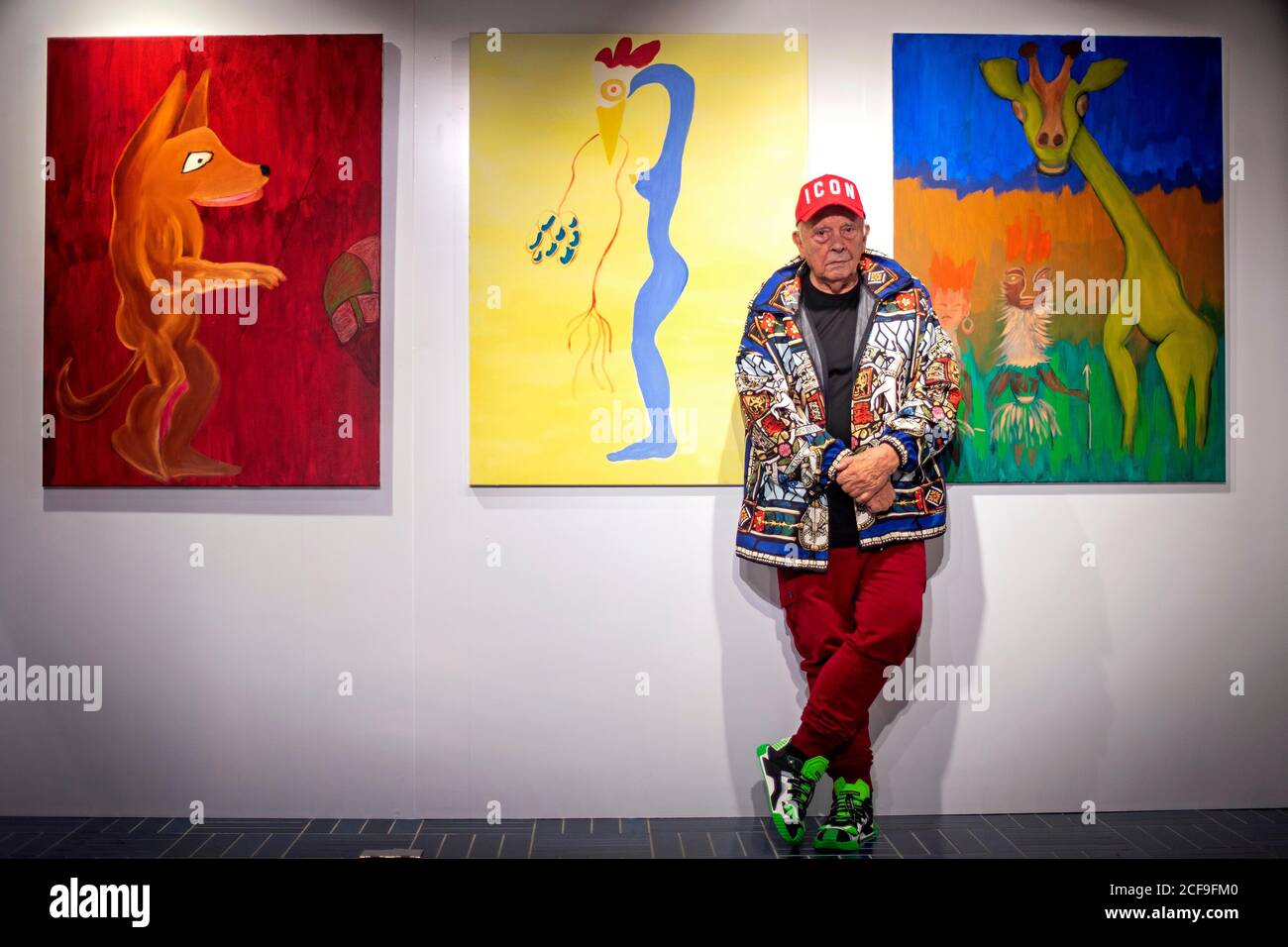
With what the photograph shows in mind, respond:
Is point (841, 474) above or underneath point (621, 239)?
underneath

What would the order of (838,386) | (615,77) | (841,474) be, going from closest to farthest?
(841,474) → (838,386) → (615,77)

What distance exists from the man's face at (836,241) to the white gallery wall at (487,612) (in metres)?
0.28

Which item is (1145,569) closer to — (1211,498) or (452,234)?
(1211,498)

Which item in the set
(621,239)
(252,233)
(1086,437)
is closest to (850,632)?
(1086,437)

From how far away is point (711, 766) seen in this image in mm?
3312

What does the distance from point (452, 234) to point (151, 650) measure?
1785mm

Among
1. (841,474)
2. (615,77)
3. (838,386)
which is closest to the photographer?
(841,474)

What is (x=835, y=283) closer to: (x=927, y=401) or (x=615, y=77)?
(x=927, y=401)

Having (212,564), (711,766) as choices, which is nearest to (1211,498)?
(711,766)

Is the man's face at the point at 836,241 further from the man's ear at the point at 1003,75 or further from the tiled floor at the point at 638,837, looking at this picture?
the tiled floor at the point at 638,837

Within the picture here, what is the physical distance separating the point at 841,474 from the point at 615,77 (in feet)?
5.21

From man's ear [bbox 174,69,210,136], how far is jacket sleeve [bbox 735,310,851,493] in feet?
6.67

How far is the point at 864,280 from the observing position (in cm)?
311
